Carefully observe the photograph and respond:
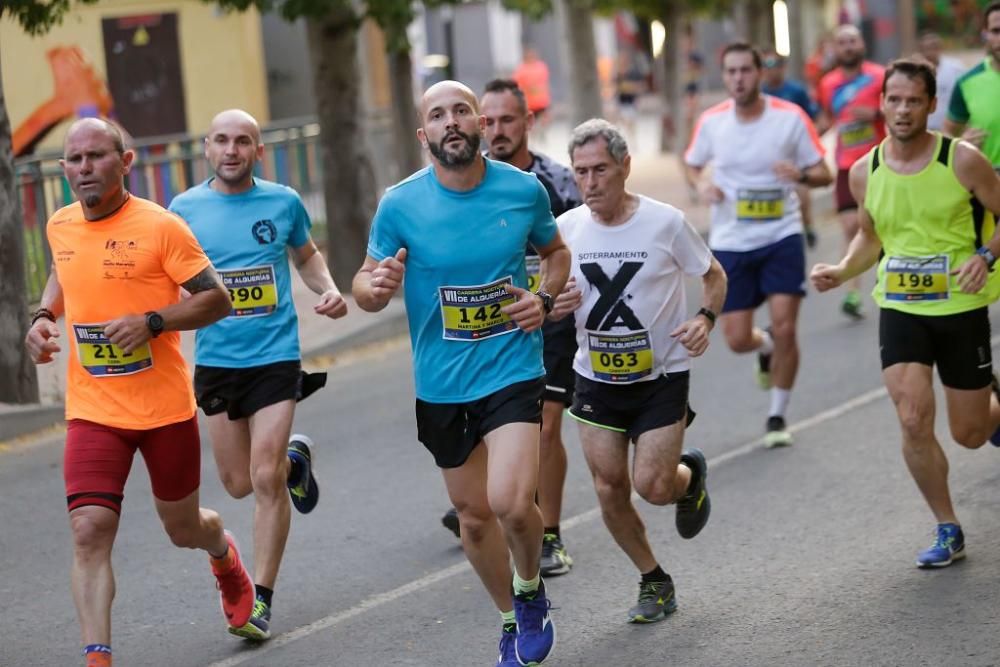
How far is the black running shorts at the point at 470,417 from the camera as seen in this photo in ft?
19.3

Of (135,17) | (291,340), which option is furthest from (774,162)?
(135,17)

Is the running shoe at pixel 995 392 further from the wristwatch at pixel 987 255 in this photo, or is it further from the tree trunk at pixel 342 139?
the tree trunk at pixel 342 139

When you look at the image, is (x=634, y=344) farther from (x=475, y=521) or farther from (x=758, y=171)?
(x=758, y=171)

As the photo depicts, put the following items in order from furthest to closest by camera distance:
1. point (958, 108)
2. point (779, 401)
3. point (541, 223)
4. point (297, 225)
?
point (779, 401) → point (958, 108) → point (297, 225) → point (541, 223)

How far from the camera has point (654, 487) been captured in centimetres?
659

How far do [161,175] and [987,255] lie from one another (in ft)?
39.5

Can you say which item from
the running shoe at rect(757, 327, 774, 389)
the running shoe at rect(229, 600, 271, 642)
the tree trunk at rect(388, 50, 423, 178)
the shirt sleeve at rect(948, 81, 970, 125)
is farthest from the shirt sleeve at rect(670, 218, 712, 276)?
the tree trunk at rect(388, 50, 423, 178)

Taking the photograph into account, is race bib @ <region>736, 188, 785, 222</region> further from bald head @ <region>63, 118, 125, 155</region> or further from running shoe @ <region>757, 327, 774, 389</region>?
bald head @ <region>63, 118, 125, 155</region>

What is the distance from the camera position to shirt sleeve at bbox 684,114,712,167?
34.1 ft

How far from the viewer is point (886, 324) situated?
7.11m

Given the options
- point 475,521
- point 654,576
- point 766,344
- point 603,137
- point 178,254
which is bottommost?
point 654,576

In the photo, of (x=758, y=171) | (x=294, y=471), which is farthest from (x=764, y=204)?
(x=294, y=471)

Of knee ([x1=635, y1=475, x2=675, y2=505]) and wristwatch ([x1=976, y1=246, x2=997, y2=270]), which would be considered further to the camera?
wristwatch ([x1=976, y1=246, x2=997, y2=270])

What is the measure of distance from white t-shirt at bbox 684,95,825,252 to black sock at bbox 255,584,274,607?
4.33m
